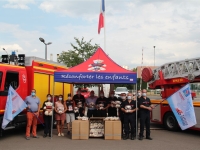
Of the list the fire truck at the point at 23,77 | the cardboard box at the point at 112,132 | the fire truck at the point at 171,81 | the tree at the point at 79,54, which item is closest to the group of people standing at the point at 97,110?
the cardboard box at the point at 112,132

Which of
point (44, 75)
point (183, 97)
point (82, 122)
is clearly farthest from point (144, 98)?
point (44, 75)

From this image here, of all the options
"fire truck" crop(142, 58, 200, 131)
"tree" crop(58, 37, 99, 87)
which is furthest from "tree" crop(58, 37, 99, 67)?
"fire truck" crop(142, 58, 200, 131)

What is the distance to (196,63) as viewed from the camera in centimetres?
1140

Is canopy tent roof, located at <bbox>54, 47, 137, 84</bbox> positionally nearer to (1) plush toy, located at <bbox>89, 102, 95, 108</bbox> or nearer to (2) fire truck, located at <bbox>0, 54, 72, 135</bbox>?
(2) fire truck, located at <bbox>0, 54, 72, 135</bbox>

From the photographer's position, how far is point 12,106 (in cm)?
937

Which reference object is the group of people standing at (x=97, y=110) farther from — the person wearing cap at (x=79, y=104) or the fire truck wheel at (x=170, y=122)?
the fire truck wheel at (x=170, y=122)

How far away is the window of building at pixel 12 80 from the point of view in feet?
31.9

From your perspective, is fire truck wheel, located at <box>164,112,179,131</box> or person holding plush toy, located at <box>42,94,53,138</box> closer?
person holding plush toy, located at <box>42,94,53,138</box>

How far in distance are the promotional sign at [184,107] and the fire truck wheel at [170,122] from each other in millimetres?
1655

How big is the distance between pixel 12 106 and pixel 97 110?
3346mm

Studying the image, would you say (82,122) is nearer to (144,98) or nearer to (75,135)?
(75,135)

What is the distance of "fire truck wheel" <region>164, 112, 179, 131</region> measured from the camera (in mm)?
11609

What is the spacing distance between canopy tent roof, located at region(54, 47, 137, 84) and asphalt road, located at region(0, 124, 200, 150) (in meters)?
2.13

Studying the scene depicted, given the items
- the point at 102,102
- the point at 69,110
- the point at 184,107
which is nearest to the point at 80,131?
the point at 69,110
